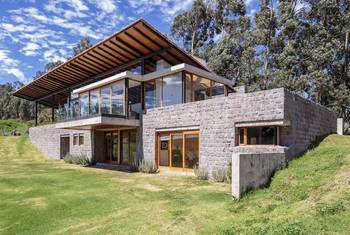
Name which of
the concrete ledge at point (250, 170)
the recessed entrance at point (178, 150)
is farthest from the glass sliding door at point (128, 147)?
the concrete ledge at point (250, 170)

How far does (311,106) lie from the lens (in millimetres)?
13594

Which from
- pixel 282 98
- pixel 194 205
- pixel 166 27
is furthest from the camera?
pixel 166 27

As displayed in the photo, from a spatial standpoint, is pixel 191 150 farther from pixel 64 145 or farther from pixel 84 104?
pixel 64 145

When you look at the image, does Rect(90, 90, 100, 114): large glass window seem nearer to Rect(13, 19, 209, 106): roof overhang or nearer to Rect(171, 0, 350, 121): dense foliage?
Rect(13, 19, 209, 106): roof overhang

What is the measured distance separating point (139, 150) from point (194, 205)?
920 centimetres

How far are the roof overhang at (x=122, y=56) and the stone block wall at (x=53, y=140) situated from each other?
453cm

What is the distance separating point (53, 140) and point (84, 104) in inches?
413

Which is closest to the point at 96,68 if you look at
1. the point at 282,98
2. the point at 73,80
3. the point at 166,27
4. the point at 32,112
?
the point at 73,80

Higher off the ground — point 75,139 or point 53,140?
point 75,139

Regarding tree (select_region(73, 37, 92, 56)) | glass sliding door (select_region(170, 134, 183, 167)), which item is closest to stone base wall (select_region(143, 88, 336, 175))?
glass sliding door (select_region(170, 134, 183, 167))

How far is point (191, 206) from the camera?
304 inches

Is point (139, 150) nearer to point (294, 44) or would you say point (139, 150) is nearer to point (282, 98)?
point (282, 98)

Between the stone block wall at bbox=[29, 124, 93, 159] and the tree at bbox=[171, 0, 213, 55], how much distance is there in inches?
930

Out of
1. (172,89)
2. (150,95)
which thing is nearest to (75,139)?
(150,95)
